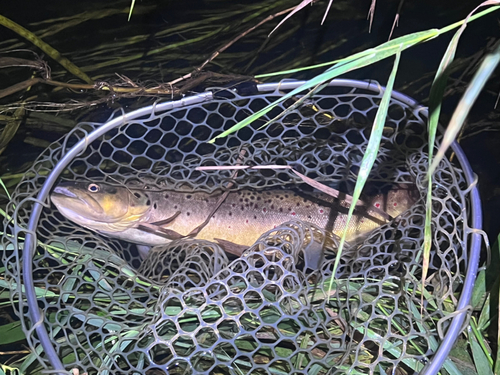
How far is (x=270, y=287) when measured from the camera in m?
1.30

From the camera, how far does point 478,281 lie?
1.11 metres

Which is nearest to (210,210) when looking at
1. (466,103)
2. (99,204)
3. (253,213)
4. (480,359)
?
(253,213)

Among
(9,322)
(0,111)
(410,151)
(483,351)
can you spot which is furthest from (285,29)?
(9,322)

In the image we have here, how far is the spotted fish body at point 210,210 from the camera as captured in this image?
150 cm

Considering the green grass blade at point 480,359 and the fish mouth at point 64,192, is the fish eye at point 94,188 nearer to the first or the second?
the fish mouth at point 64,192

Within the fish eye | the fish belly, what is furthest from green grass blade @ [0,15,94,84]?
the fish belly

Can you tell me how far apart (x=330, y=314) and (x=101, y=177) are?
116 cm

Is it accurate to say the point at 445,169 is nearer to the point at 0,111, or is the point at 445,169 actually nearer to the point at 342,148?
the point at 342,148

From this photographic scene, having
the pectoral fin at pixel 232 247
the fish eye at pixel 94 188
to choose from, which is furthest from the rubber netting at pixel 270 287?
the pectoral fin at pixel 232 247

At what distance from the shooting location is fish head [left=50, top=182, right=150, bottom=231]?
155cm

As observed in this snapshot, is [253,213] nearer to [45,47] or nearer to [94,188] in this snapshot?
[94,188]

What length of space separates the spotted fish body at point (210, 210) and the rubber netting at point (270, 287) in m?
0.08

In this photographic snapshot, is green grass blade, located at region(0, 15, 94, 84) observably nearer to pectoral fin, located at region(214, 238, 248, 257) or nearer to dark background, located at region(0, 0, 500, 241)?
dark background, located at region(0, 0, 500, 241)

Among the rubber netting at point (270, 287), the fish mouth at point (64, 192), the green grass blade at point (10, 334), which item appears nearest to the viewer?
the rubber netting at point (270, 287)
